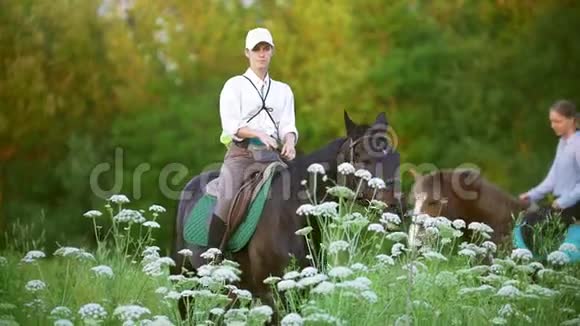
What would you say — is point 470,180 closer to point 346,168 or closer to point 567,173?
point 567,173

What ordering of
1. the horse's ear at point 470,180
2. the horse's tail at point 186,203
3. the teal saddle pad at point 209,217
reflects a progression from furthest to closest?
the horse's ear at point 470,180 < the horse's tail at point 186,203 < the teal saddle pad at point 209,217

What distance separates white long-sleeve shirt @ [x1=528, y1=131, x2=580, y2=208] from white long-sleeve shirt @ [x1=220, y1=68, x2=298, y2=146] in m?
3.20

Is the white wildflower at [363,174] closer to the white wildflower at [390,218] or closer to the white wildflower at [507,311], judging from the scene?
the white wildflower at [390,218]

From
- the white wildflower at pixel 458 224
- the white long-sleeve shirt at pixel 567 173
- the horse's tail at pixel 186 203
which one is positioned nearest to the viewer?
the white wildflower at pixel 458 224

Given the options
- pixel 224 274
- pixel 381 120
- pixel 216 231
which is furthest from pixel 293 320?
pixel 216 231

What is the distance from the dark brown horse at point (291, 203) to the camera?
7.27 m

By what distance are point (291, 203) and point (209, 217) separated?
3.50ft

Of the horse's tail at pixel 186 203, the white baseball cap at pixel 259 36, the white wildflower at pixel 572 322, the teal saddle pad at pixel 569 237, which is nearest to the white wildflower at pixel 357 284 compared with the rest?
the white wildflower at pixel 572 322

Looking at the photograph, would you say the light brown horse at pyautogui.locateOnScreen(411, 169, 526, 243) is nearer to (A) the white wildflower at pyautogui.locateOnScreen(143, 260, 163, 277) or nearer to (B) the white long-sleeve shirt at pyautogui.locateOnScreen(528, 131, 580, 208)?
(B) the white long-sleeve shirt at pyautogui.locateOnScreen(528, 131, 580, 208)

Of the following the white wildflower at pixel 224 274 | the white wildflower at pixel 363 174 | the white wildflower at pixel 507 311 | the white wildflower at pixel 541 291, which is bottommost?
the white wildflower at pixel 507 311

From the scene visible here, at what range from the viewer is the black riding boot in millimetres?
7945

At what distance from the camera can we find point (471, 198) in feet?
33.6

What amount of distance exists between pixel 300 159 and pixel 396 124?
21.0m

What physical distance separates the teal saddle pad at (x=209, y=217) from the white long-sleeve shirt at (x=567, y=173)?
3.45m
